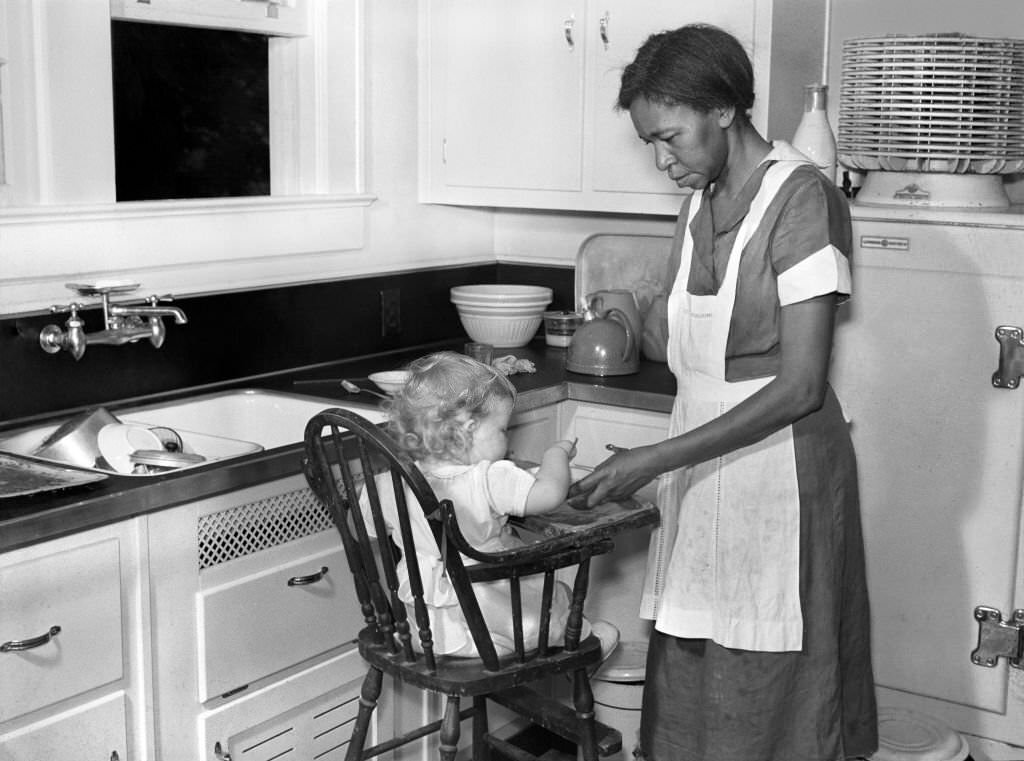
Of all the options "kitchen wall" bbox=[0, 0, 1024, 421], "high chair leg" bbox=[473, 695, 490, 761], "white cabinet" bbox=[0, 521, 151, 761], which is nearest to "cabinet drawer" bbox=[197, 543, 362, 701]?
"white cabinet" bbox=[0, 521, 151, 761]

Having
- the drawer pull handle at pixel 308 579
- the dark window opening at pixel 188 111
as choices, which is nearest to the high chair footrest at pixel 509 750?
the drawer pull handle at pixel 308 579

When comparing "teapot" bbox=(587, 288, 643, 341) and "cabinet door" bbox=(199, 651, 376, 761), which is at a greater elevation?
"teapot" bbox=(587, 288, 643, 341)

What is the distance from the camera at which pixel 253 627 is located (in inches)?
98.2

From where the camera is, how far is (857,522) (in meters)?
2.46

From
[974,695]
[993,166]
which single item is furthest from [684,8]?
[974,695]

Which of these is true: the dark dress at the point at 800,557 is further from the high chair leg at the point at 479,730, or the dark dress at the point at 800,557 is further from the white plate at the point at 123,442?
the white plate at the point at 123,442

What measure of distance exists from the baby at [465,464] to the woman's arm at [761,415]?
0.09 meters

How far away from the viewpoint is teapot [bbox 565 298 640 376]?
3.31 metres

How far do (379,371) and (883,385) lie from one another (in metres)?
1.23

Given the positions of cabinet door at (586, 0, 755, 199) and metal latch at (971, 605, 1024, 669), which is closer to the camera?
metal latch at (971, 605, 1024, 669)

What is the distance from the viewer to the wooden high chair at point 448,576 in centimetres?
211

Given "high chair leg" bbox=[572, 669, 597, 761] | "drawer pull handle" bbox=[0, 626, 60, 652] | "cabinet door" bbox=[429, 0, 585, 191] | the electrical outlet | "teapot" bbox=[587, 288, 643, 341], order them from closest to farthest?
"drawer pull handle" bbox=[0, 626, 60, 652] < "high chair leg" bbox=[572, 669, 597, 761] < "cabinet door" bbox=[429, 0, 585, 191] < "teapot" bbox=[587, 288, 643, 341] < the electrical outlet

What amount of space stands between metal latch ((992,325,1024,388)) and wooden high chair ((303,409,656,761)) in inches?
39.7

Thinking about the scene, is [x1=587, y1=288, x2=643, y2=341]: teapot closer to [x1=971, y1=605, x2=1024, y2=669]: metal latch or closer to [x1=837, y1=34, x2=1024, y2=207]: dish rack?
[x1=837, y1=34, x2=1024, y2=207]: dish rack
